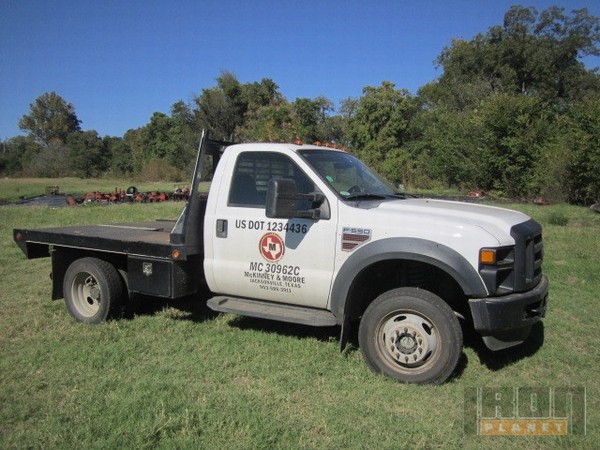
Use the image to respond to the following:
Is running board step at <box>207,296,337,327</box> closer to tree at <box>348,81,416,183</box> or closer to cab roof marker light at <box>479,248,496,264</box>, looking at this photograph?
cab roof marker light at <box>479,248,496,264</box>

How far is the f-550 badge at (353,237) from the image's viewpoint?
439cm

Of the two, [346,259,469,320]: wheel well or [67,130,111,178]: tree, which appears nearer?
[346,259,469,320]: wheel well

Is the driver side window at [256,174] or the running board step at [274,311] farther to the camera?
the driver side window at [256,174]

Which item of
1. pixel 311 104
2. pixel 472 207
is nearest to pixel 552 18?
pixel 311 104

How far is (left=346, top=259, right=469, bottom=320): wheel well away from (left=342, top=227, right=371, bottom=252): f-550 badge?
24cm

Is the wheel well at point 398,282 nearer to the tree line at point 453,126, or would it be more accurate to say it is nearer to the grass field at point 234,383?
the grass field at point 234,383

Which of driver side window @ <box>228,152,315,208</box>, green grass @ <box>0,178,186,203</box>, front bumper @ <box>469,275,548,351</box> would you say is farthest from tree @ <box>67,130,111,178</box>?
front bumper @ <box>469,275,548,351</box>

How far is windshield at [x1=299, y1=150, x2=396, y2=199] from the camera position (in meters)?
4.86

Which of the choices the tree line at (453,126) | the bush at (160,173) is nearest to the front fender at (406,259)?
the tree line at (453,126)

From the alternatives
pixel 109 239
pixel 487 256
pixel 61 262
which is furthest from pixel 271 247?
pixel 61 262

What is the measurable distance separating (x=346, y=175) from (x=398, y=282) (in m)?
1.18

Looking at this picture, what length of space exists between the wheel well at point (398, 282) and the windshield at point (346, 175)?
0.75 metres

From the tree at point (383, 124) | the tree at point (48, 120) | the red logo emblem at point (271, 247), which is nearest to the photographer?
the red logo emblem at point (271, 247)

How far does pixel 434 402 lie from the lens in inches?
154
